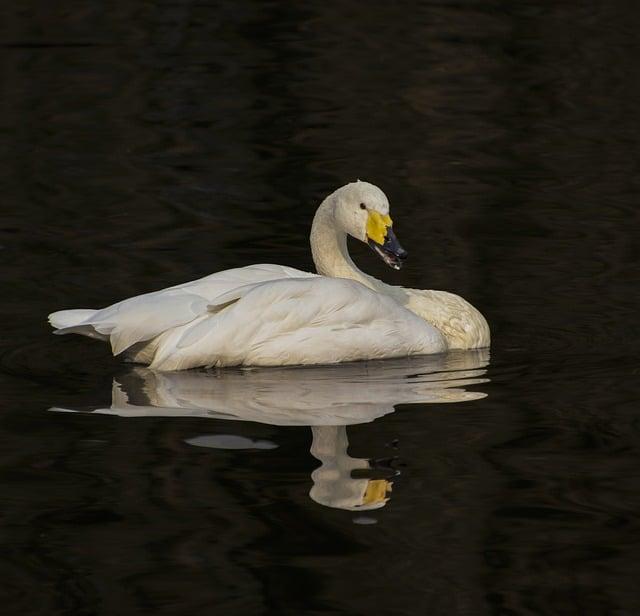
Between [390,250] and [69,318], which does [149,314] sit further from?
[390,250]

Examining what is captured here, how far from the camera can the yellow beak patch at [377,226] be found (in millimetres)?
10000

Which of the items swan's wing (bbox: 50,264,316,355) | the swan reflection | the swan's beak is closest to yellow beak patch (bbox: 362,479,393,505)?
the swan reflection

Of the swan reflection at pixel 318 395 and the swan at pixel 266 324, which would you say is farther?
the swan at pixel 266 324

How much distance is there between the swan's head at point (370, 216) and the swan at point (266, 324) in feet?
0.14

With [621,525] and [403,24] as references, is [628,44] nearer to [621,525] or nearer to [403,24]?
[403,24]

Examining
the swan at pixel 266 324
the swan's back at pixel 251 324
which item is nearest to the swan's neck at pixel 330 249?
the swan at pixel 266 324

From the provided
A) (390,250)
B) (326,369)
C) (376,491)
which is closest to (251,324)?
(326,369)

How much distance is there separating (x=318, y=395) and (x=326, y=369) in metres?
0.65

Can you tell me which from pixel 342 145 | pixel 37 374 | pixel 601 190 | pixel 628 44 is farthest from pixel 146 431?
pixel 628 44

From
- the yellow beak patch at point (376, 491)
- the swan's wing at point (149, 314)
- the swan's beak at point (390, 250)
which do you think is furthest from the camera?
the swan's beak at point (390, 250)

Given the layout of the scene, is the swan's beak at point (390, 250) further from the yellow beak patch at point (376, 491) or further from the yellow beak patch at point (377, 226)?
the yellow beak patch at point (376, 491)

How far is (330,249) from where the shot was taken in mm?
10312

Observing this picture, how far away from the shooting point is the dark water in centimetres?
630

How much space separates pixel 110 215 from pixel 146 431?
18.5 feet
